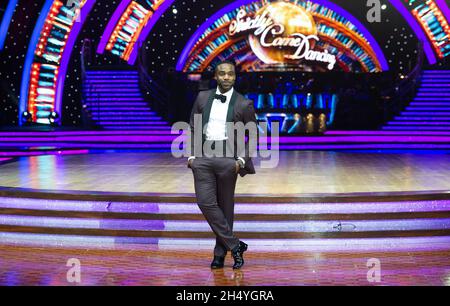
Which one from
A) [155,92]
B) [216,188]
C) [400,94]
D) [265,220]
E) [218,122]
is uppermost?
[155,92]

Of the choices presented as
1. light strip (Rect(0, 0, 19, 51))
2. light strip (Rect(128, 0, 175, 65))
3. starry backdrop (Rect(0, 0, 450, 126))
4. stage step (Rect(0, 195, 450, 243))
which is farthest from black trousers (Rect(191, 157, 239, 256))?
light strip (Rect(128, 0, 175, 65))

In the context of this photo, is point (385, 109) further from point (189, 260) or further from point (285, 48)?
point (189, 260)

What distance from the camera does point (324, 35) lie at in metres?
22.3

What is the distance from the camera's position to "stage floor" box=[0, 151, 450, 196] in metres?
6.17

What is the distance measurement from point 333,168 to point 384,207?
294 centimetres

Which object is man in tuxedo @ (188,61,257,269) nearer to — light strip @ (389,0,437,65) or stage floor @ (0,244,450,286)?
stage floor @ (0,244,450,286)

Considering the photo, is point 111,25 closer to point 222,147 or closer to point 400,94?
point 400,94

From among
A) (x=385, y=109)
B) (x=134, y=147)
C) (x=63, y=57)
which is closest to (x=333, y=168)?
(x=134, y=147)

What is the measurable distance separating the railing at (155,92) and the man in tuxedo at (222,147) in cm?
1029

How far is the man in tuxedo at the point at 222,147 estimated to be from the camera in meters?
4.26

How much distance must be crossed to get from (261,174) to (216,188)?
3211mm

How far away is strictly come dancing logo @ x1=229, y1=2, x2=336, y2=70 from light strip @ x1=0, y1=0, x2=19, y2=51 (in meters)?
7.53

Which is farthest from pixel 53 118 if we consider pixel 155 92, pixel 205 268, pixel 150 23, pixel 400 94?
pixel 205 268

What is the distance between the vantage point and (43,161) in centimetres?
955
